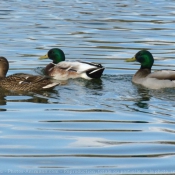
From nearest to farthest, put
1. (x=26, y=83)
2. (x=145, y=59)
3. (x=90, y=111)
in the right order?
(x=90, y=111), (x=26, y=83), (x=145, y=59)

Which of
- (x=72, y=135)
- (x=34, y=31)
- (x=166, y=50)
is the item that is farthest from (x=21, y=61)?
(x=72, y=135)

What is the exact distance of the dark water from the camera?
29.3 ft

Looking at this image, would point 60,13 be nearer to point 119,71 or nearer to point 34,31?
point 34,31

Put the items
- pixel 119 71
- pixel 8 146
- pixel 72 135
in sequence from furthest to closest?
pixel 119 71 < pixel 72 135 < pixel 8 146

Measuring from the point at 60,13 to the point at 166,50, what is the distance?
9.00 metres

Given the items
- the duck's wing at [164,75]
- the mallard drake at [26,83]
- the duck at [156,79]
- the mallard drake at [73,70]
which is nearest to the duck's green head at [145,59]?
the duck at [156,79]

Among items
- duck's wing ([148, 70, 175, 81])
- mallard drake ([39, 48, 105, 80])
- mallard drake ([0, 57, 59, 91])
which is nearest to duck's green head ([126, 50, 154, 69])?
mallard drake ([39, 48, 105, 80])

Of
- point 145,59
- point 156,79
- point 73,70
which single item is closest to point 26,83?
point 73,70

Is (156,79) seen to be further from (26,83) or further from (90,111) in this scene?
(90,111)

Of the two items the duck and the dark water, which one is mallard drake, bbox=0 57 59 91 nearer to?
the dark water

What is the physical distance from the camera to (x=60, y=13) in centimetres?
2762

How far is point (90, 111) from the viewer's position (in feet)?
38.9

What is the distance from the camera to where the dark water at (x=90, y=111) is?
8.93 m

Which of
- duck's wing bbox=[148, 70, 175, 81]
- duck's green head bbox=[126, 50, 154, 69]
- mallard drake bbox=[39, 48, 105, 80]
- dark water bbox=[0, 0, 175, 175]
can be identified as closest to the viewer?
dark water bbox=[0, 0, 175, 175]
